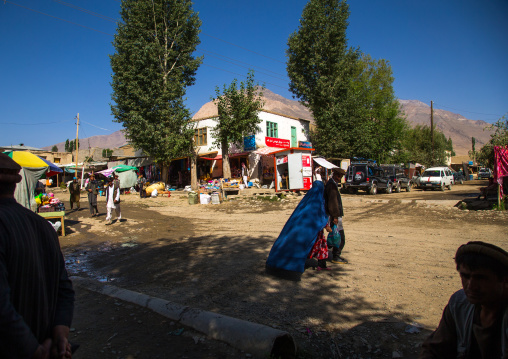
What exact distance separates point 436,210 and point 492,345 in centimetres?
1376

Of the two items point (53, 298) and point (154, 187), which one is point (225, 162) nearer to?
point (154, 187)

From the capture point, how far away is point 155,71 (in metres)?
25.2

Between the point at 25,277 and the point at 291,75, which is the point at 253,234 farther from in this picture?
the point at 291,75

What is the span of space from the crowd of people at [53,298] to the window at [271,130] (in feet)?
97.2

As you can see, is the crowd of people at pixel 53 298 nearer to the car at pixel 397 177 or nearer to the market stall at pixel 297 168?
the market stall at pixel 297 168

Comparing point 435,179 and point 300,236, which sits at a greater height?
point 435,179

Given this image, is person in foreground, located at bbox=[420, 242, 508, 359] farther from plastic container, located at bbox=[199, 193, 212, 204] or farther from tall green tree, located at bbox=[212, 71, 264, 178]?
tall green tree, located at bbox=[212, 71, 264, 178]

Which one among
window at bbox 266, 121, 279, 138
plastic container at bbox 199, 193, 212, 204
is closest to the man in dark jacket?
plastic container at bbox 199, 193, 212, 204

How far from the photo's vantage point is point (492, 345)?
1531 millimetres

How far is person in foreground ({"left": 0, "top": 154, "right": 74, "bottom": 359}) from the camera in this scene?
4.32ft

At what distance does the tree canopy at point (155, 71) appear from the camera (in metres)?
25.0

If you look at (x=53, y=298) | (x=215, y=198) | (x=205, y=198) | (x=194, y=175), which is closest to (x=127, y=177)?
(x=194, y=175)

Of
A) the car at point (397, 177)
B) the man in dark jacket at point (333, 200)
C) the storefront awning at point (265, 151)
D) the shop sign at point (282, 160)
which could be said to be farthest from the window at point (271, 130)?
the man in dark jacket at point (333, 200)

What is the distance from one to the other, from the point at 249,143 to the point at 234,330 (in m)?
25.7
